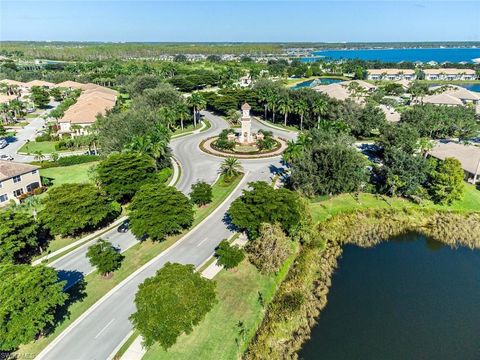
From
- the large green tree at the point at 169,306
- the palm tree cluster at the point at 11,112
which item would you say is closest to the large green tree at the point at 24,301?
the large green tree at the point at 169,306

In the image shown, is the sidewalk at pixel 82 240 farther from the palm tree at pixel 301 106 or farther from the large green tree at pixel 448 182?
the palm tree at pixel 301 106

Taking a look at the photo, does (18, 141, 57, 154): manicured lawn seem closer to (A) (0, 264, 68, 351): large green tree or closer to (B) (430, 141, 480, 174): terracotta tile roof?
(A) (0, 264, 68, 351): large green tree

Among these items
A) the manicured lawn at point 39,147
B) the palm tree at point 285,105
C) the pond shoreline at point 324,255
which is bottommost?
Result: the pond shoreline at point 324,255

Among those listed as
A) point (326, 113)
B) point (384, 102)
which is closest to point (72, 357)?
point (326, 113)

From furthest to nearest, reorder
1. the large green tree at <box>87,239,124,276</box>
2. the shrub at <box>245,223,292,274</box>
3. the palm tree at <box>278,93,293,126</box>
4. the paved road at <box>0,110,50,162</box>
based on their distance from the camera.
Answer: the palm tree at <box>278,93,293,126</box>, the paved road at <box>0,110,50,162</box>, the shrub at <box>245,223,292,274</box>, the large green tree at <box>87,239,124,276</box>

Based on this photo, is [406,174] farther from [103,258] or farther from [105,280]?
[105,280]

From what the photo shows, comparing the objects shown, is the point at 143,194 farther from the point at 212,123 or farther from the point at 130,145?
the point at 212,123

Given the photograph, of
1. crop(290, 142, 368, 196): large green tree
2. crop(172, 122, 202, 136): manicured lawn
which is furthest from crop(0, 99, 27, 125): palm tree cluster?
crop(290, 142, 368, 196): large green tree
